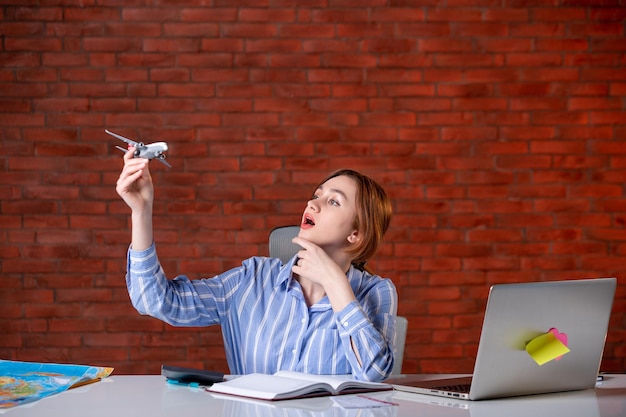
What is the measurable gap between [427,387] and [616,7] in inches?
104

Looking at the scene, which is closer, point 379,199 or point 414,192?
point 379,199

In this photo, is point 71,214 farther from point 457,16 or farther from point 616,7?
point 616,7

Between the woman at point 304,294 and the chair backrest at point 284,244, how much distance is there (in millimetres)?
153

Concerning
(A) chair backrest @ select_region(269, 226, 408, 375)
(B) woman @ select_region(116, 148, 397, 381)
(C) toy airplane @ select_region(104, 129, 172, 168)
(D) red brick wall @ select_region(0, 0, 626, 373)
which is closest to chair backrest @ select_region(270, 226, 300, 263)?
(A) chair backrest @ select_region(269, 226, 408, 375)

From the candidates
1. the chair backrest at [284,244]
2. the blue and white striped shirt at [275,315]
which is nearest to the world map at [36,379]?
the blue and white striped shirt at [275,315]

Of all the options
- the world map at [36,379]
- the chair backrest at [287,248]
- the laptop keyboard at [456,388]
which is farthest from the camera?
the chair backrest at [287,248]

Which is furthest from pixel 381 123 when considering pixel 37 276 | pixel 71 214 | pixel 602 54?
pixel 37 276

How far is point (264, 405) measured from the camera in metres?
1.55

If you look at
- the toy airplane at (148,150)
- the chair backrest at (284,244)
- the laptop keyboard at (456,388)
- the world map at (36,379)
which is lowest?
the laptop keyboard at (456,388)

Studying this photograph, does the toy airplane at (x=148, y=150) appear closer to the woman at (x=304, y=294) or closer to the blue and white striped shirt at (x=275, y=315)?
the woman at (x=304, y=294)

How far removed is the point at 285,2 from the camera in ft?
12.0

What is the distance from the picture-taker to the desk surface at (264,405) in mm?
1491

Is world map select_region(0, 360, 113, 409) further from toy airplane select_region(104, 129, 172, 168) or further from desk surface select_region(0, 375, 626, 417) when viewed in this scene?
toy airplane select_region(104, 129, 172, 168)

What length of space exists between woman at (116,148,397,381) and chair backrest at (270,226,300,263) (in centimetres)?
15
